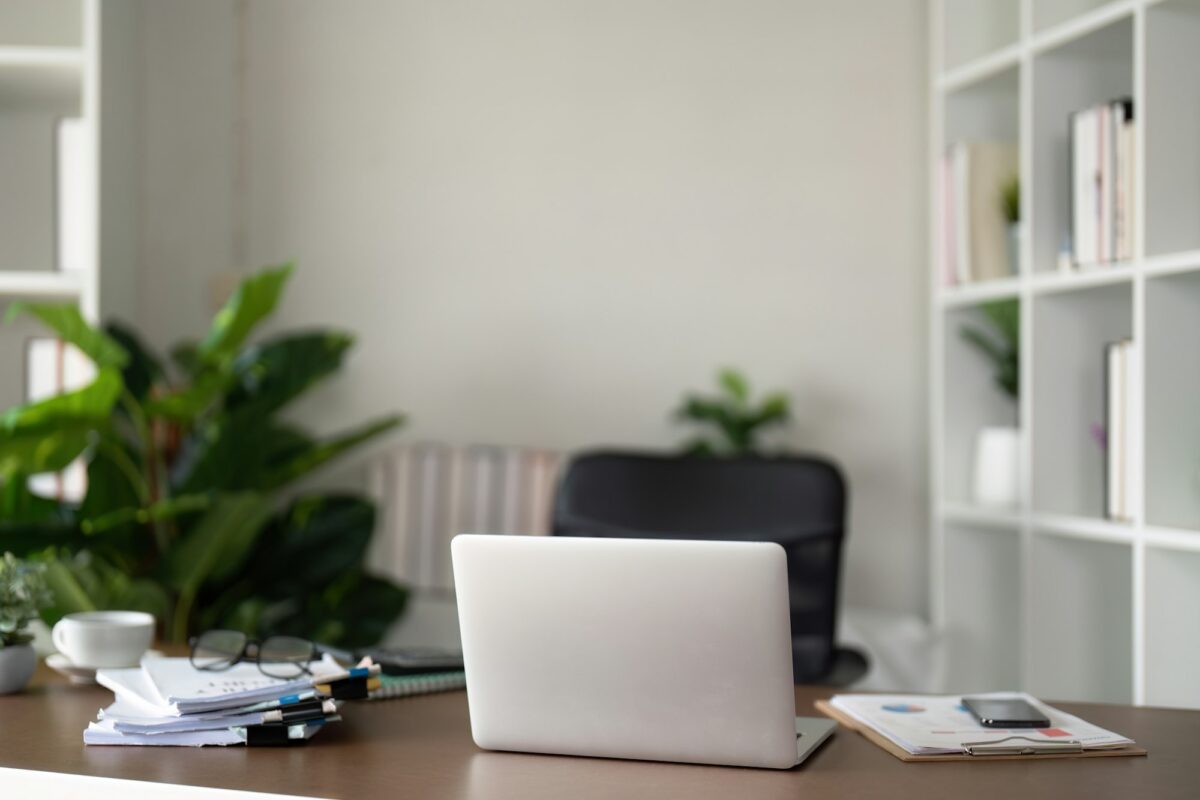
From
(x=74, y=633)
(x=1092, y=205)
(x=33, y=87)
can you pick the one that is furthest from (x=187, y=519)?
(x=1092, y=205)

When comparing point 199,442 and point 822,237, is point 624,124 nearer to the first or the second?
point 822,237

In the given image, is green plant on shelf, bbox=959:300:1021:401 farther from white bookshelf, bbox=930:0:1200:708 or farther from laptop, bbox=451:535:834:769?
laptop, bbox=451:535:834:769

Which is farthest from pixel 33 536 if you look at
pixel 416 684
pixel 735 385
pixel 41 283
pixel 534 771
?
pixel 534 771

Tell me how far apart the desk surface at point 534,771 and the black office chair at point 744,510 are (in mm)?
828

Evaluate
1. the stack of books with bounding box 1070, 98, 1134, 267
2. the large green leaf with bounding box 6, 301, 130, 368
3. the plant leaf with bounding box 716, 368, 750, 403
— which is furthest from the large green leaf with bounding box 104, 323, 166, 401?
the stack of books with bounding box 1070, 98, 1134, 267

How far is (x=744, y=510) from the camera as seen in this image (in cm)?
224

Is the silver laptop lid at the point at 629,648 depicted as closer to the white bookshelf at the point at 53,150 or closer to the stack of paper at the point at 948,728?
the stack of paper at the point at 948,728

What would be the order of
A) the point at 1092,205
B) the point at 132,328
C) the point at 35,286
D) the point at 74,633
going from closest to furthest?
the point at 74,633, the point at 1092,205, the point at 35,286, the point at 132,328

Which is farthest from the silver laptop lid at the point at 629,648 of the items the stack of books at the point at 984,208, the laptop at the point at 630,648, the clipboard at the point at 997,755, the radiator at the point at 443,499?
the radiator at the point at 443,499

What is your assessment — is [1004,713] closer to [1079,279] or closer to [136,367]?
[1079,279]

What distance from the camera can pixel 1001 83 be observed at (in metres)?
2.84

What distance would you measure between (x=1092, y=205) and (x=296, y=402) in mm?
2092

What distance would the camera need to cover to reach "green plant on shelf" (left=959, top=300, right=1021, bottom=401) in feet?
9.14

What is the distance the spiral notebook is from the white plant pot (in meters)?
0.44
